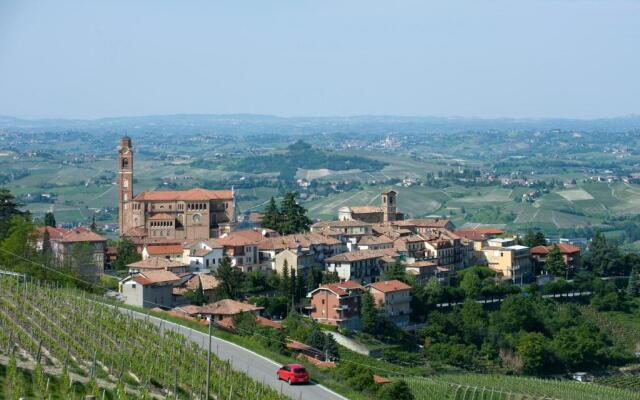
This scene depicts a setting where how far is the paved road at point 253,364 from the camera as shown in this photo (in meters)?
24.0

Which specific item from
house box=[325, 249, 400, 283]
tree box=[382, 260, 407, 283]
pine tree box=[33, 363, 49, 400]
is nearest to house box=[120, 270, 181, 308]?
house box=[325, 249, 400, 283]

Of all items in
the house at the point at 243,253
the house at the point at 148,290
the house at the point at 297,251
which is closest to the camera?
the house at the point at 148,290

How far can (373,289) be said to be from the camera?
4391 centimetres

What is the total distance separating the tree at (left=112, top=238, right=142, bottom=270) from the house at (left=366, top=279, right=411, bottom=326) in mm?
9133

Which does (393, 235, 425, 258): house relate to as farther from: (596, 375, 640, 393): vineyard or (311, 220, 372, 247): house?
(596, 375, 640, 393): vineyard

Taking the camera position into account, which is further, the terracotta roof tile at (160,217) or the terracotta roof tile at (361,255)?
the terracotta roof tile at (160,217)

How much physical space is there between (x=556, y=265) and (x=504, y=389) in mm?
19351

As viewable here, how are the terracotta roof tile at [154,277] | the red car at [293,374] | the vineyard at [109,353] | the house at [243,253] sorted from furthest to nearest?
the house at [243,253], the terracotta roof tile at [154,277], the red car at [293,374], the vineyard at [109,353]

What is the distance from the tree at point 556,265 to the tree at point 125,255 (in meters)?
17.6

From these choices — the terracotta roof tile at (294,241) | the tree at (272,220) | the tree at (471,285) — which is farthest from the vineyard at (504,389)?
the tree at (272,220)

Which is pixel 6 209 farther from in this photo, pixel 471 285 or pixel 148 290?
pixel 471 285

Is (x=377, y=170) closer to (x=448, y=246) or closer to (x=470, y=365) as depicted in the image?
(x=448, y=246)

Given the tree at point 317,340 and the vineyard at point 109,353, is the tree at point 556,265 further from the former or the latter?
the vineyard at point 109,353

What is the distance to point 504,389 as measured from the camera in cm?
3534
